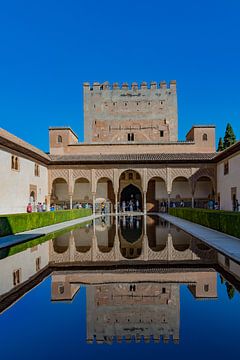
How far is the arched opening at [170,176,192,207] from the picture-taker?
96.3 feet

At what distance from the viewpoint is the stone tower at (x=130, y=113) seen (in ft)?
124

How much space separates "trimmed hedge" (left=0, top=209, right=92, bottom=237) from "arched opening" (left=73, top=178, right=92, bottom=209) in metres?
9.94

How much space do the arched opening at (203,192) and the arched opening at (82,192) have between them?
375 inches

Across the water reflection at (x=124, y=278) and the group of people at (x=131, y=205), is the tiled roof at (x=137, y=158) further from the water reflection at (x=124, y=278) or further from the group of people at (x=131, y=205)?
the water reflection at (x=124, y=278)

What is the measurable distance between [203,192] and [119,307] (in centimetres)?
2624

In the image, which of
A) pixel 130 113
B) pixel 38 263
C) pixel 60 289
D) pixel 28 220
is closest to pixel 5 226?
pixel 28 220

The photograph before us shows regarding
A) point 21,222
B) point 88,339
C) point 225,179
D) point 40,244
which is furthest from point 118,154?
point 88,339

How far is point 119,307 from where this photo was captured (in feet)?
14.1

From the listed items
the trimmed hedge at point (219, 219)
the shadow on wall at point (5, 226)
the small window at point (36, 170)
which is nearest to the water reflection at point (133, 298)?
the trimmed hedge at point (219, 219)

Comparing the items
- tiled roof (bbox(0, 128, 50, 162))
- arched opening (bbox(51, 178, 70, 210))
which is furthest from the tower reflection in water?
arched opening (bbox(51, 178, 70, 210))

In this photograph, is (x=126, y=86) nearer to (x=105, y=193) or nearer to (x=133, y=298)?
(x=105, y=193)

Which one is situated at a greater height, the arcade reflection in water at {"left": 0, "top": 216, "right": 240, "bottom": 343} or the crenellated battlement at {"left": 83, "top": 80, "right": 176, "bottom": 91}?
the crenellated battlement at {"left": 83, "top": 80, "right": 176, "bottom": 91}

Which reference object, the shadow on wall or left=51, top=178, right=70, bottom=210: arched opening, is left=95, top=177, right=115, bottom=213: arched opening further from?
the shadow on wall

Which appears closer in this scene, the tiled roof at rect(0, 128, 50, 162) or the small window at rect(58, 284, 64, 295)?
the small window at rect(58, 284, 64, 295)
